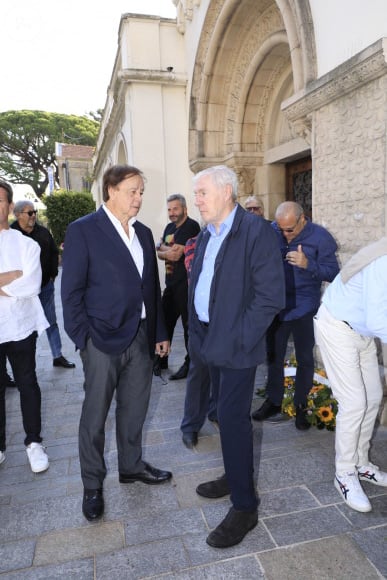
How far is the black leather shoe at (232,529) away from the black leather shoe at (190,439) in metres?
0.97

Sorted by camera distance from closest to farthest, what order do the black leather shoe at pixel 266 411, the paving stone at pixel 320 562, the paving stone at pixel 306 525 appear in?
1. the paving stone at pixel 320 562
2. the paving stone at pixel 306 525
3. the black leather shoe at pixel 266 411

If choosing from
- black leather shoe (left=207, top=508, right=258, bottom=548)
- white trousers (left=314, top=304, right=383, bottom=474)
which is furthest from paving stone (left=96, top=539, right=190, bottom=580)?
white trousers (left=314, top=304, right=383, bottom=474)

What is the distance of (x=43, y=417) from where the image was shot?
3.95 meters

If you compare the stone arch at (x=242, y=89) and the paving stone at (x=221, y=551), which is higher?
the stone arch at (x=242, y=89)

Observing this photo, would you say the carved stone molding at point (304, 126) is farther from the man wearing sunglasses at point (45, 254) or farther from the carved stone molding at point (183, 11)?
the carved stone molding at point (183, 11)

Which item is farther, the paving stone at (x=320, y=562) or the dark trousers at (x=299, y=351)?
the dark trousers at (x=299, y=351)

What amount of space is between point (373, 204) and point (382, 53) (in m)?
1.07

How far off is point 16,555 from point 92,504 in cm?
44

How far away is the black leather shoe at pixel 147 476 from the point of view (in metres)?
2.79

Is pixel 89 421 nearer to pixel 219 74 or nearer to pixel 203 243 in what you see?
pixel 203 243

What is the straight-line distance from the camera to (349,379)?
2486 mm

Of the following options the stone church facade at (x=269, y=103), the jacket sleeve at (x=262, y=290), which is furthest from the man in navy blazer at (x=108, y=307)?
the stone church facade at (x=269, y=103)

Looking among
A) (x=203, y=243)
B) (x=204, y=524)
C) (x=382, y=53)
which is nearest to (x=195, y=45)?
(x=382, y=53)

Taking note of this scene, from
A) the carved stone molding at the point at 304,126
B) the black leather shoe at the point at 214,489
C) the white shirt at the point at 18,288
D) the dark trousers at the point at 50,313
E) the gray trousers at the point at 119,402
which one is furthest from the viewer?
the dark trousers at the point at 50,313
